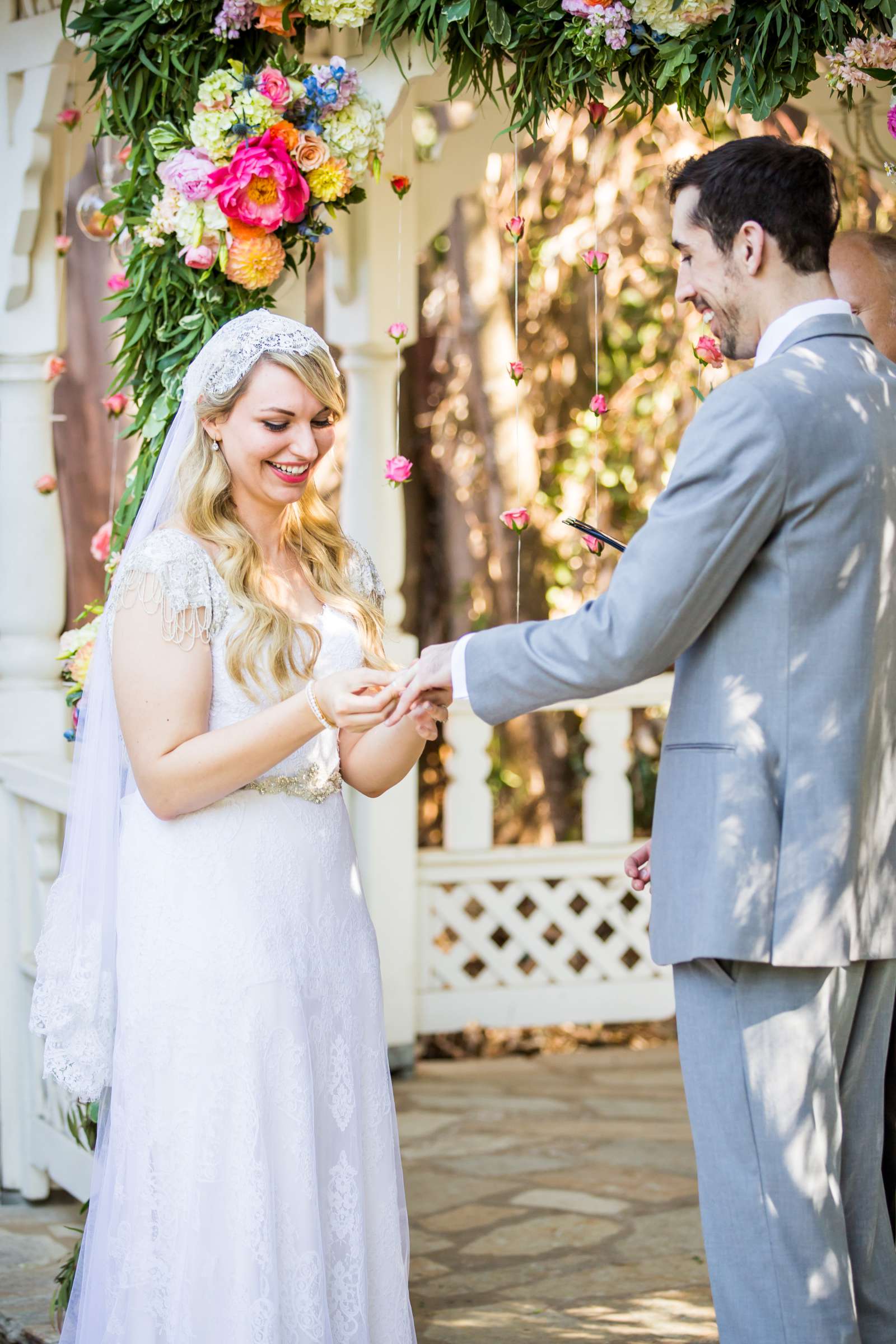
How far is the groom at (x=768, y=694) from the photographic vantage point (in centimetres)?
218

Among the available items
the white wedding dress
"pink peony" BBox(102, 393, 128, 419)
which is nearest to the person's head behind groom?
the white wedding dress

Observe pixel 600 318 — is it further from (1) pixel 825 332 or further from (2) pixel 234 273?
(1) pixel 825 332

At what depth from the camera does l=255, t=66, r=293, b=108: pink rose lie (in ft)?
10.4

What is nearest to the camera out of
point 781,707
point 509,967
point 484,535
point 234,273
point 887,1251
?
point 781,707

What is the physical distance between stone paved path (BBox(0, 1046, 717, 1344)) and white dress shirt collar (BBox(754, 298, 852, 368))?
2.20m

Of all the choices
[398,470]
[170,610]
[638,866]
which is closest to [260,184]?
[398,470]

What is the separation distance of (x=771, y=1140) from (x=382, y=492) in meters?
3.09

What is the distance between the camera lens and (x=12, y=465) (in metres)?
4.25

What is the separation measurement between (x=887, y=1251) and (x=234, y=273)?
218cm

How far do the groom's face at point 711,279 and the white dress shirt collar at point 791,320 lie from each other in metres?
0.04

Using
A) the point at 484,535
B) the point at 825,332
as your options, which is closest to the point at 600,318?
the point at 484,535

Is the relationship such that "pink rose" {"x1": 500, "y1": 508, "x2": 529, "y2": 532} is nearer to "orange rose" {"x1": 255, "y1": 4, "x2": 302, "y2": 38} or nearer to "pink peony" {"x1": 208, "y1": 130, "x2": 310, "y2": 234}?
"pink peony" {"x1": 208, "y1": 130, "x2": 310, "y2": 234}

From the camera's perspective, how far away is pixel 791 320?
228 cm

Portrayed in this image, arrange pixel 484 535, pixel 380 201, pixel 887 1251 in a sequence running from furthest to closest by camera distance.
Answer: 1. pixel 484 535
2. pixel 380 201
3. pixel 887 1251
